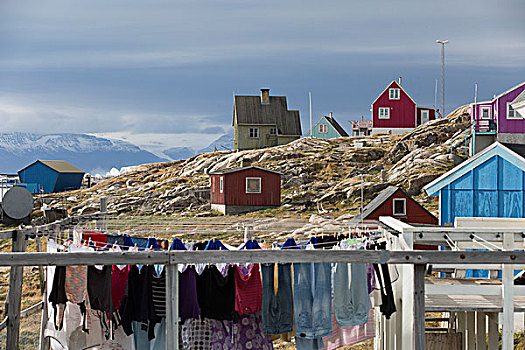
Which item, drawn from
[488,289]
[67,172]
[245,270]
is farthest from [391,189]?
[67,172]

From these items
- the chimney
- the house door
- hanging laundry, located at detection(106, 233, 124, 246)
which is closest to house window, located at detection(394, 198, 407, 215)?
hanging laundry, located at detection(106, 233, 124, 246)

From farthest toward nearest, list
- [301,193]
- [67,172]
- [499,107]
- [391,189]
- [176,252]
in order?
[67,172], [301,193], [499,107], [391,189], [176,252]

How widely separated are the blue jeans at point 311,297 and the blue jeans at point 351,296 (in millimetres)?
103

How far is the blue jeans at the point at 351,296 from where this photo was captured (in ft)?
24.4

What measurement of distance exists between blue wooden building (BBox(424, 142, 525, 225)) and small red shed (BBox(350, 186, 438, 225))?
24.2 ft

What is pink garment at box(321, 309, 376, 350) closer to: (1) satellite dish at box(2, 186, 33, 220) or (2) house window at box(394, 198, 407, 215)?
(1) satellite dish at box(2, 186, 33, 220)

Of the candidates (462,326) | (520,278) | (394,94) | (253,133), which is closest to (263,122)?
(253,133)

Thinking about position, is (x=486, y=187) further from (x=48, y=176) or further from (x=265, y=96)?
(x=48, y=176)

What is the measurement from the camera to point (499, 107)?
125ft

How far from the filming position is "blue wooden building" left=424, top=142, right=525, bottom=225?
1628 centimetres

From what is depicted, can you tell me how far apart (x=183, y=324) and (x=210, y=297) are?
670 mm

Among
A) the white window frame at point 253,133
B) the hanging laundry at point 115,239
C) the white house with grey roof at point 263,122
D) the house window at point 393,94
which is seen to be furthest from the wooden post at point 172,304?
the white window frame at point 253,133

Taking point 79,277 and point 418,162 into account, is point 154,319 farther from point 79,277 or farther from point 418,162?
point 418,162

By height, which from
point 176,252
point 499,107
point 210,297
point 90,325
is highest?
point 499,107
